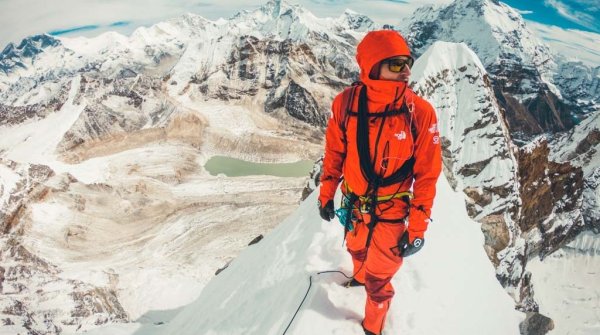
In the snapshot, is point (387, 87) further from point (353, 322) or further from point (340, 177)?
point (353, 322)

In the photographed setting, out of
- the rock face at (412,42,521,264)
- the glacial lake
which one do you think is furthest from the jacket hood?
the glacial lake

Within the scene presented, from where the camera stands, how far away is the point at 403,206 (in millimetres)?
5535

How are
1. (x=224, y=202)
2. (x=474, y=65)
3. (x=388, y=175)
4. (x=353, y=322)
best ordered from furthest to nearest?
1. (x=224, y=202)
2. (x=474, y=65)
3. (x=353, y=322)
4. (x=388, y=175)

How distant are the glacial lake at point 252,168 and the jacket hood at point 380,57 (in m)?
66.8

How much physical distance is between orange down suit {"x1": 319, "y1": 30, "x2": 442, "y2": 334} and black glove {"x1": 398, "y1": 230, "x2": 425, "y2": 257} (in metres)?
0.07

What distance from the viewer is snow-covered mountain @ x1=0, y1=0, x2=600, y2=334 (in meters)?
20.4

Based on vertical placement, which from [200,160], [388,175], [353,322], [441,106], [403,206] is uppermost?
[388,175]

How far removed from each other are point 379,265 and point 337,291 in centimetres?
117

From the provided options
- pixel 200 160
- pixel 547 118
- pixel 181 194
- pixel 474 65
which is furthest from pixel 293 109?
pixel 547 118

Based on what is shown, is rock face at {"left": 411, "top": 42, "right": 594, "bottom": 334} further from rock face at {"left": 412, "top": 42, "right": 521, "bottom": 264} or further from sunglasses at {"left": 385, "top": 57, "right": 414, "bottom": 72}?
sunglasses at {"left": 385, "top": 57, "right": 414, "bottom": 72}

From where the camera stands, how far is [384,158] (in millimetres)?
5211

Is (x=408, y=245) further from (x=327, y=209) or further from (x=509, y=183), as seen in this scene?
(x=509, y=183)

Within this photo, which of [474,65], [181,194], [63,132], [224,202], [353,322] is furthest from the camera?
[63,132]

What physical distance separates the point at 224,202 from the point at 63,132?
41178 mm
